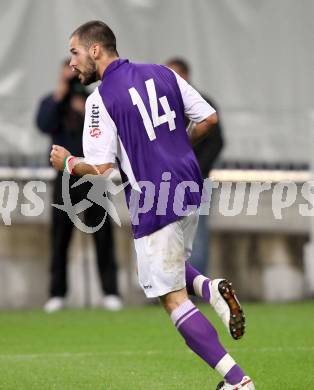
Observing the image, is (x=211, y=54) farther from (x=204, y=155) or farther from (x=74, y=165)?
(x=74, y=165)

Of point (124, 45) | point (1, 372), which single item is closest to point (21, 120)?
point (124, 45)

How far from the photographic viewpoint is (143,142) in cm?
746

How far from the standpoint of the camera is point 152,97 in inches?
296

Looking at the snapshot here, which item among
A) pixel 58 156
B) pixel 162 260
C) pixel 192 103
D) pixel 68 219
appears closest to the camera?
pixel 162 260

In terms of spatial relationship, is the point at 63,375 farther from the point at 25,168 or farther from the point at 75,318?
the point at 25,168

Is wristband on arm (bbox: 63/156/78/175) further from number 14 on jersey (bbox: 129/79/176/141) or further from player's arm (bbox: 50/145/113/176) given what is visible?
number 14 on jersey (bbox: 129/79/176/141)

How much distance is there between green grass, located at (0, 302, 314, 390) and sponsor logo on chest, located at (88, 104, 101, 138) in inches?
70.5

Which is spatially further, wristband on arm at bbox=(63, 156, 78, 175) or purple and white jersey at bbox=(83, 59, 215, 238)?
wristband on arm at bbox=(63, 156, 78, 175)

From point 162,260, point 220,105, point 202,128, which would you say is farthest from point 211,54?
point 162,260

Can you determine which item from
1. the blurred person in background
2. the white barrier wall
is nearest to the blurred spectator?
the blurred person in background

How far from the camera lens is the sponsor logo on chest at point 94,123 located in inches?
292

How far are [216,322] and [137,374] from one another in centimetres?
351

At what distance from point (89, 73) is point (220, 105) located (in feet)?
25.9

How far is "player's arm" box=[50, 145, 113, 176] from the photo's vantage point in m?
7.40
